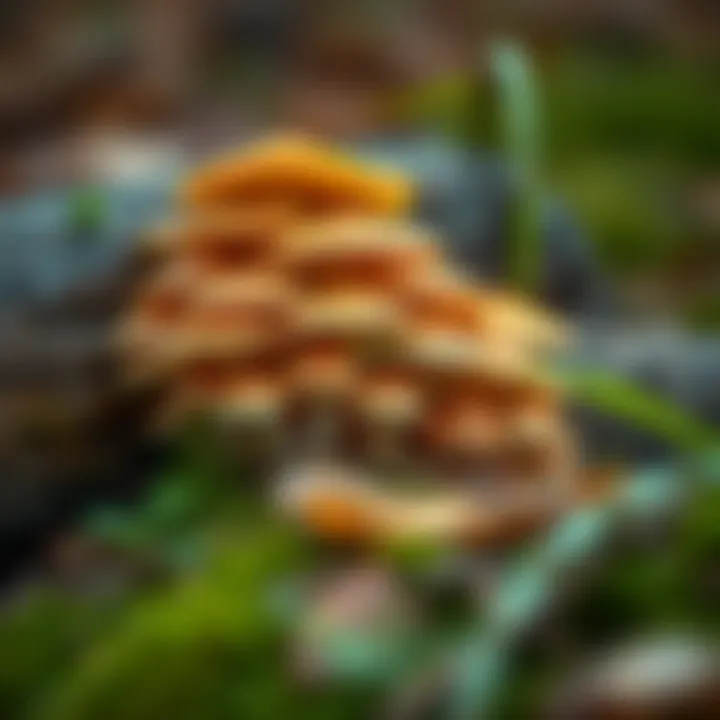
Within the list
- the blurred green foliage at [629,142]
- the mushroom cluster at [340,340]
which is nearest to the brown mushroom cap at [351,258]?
the mushroom cluster at [340,340]

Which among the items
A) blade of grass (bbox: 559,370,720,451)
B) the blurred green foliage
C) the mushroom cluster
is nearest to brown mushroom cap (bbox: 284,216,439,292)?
the mushroom cluster

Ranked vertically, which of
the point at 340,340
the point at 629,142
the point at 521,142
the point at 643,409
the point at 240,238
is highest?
the point at 629,142

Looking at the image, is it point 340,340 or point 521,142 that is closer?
point 340,340

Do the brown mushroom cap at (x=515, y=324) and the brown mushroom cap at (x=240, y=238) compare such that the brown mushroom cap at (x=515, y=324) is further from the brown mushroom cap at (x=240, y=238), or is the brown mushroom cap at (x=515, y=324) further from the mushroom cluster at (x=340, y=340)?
the brown mushroom cap at (x=240, y=238)

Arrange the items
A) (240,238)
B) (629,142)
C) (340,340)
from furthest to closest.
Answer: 1. (629,142)
2. (240,238)
3. (340,340)

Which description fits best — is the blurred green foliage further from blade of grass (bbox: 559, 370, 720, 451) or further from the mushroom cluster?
blade of grass (bbox: 559, 370, 720, 451)

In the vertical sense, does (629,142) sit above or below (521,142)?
above

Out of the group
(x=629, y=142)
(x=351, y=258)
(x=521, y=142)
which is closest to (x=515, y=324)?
(x=351, y=258)

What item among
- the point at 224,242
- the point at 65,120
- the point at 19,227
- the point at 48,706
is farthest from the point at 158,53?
the point at 48,706

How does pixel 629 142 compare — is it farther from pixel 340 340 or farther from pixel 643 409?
pixel 643 409
